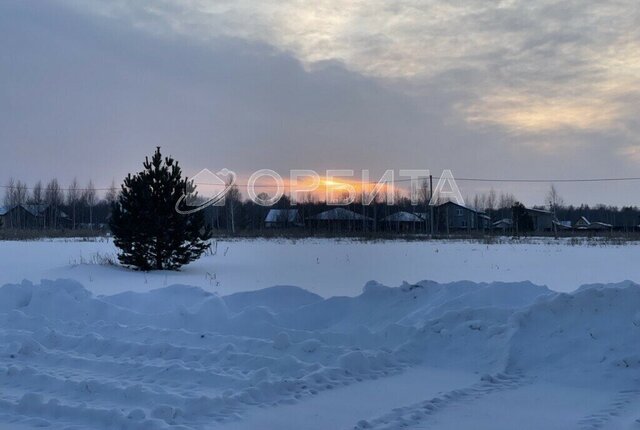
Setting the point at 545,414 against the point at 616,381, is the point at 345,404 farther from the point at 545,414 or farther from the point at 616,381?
the point at 616,381

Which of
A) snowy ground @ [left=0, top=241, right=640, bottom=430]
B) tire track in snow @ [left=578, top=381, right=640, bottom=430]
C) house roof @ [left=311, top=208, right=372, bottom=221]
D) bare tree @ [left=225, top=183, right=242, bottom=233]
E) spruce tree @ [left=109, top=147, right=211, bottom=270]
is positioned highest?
bare tree @ [left=225, top=183, right=242, bottom=233]

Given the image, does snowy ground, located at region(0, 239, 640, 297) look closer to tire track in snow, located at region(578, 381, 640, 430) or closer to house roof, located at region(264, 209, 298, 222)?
tire track in snow, located at region(578, 381, 640, 430)

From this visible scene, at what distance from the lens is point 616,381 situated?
539 centimetres

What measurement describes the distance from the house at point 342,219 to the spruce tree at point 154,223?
49.9 m

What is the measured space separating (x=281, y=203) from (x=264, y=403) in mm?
74676

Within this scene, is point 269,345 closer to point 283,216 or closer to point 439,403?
point 439,403

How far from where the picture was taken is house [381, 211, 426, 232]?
240 feet

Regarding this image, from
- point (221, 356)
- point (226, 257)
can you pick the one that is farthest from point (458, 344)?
point (226, 257)

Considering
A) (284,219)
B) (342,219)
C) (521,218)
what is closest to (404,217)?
(342,219)

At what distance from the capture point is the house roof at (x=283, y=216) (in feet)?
238

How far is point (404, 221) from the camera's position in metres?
75.6

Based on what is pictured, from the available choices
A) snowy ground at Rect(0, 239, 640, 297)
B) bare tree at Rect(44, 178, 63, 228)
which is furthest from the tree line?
snowy ground at Rect(0, 239, 640, 297)

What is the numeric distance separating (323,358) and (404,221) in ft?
231

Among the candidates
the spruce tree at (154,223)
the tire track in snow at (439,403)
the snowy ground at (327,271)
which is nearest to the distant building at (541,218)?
the snowy ground at (327,271)
